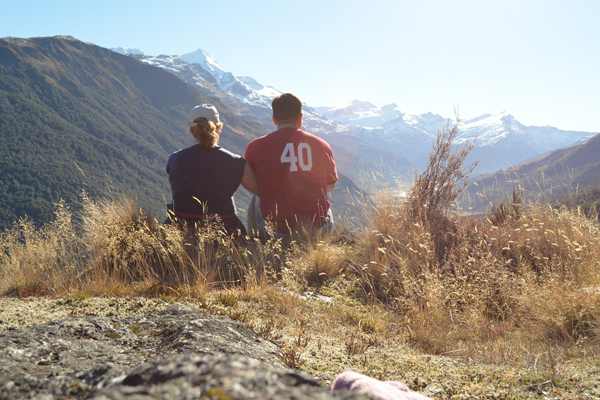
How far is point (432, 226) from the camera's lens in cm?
438

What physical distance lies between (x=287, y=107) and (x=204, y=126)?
1195mm

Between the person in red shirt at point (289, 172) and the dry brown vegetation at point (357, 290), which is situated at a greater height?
the person in red shirt at point (289, 172)

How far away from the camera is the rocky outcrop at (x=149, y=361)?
56 centimetres

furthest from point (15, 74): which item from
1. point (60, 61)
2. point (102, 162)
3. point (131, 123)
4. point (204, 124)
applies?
point (204, 124)

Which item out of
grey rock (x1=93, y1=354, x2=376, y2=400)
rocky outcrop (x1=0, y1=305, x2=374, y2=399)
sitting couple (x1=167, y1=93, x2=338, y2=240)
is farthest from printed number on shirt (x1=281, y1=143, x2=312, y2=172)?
grey rock (x1=93, y1=354, x2=376, y2=400)

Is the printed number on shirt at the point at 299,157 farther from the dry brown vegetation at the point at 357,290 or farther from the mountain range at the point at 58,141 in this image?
the mountain range at the point at 58,141

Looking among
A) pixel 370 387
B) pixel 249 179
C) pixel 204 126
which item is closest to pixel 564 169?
pixel 249 179

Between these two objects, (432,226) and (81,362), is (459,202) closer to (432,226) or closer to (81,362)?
(432,226)

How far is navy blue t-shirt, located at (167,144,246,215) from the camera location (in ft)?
12.9

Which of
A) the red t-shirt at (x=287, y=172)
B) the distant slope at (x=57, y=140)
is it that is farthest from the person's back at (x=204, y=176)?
the distant slope at (x=57, y=140)

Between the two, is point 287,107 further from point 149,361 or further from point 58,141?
point 58,141

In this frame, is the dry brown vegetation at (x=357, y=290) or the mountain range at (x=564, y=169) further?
the mountain range at (x=564, y=169)

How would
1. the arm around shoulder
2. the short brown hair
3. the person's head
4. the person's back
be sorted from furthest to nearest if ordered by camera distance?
the short brown hair → the arm around shoulder → the person's head → the person's back

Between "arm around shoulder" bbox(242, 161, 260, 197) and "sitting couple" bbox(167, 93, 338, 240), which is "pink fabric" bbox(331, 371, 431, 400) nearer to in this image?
"sitting couple" bbox(167, 93, 338, 240)
